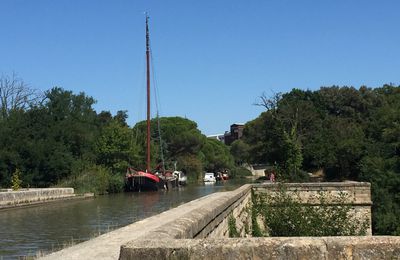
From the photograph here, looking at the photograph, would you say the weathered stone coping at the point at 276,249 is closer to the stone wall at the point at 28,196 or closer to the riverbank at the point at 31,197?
the riverbank at the point at 31,197

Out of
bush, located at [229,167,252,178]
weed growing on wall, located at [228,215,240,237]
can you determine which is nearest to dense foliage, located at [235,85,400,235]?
weed growing on wall, located at [228,215,240,237]

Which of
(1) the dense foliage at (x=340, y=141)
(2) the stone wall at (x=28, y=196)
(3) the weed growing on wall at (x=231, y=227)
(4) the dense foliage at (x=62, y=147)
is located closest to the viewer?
(3) the weed growing on wall at (x=231, y=227)

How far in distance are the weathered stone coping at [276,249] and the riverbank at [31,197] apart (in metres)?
29.2

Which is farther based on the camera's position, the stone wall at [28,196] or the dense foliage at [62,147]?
the dense foliage at [62,147]

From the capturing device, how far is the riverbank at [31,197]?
106 ft

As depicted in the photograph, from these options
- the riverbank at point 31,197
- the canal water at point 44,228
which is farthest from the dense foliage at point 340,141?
the riverbank at point 31,197

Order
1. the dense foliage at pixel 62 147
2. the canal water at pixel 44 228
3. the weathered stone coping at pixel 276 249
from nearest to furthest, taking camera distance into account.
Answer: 1. the weathered stone coping at pixel 276 249
2. the canal water at pixel 44 228
3. the dense foliage at pixel 62 147

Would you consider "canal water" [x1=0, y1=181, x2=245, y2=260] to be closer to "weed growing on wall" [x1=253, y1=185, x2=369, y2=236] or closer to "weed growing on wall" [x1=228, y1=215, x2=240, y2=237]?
"weed growing on wall" [x1=228, y1=215, x2=240, y2=237]

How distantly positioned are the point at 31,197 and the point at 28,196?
22.9 inches

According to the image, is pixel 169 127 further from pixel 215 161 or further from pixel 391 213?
pixel 391 213

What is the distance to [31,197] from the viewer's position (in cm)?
3634

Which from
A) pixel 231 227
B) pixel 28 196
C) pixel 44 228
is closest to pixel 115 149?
pixel 28 196

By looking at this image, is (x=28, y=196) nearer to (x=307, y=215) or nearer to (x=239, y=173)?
(x=307, y=215)

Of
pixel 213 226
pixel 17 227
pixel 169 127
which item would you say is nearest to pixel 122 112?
pixel 169 127
